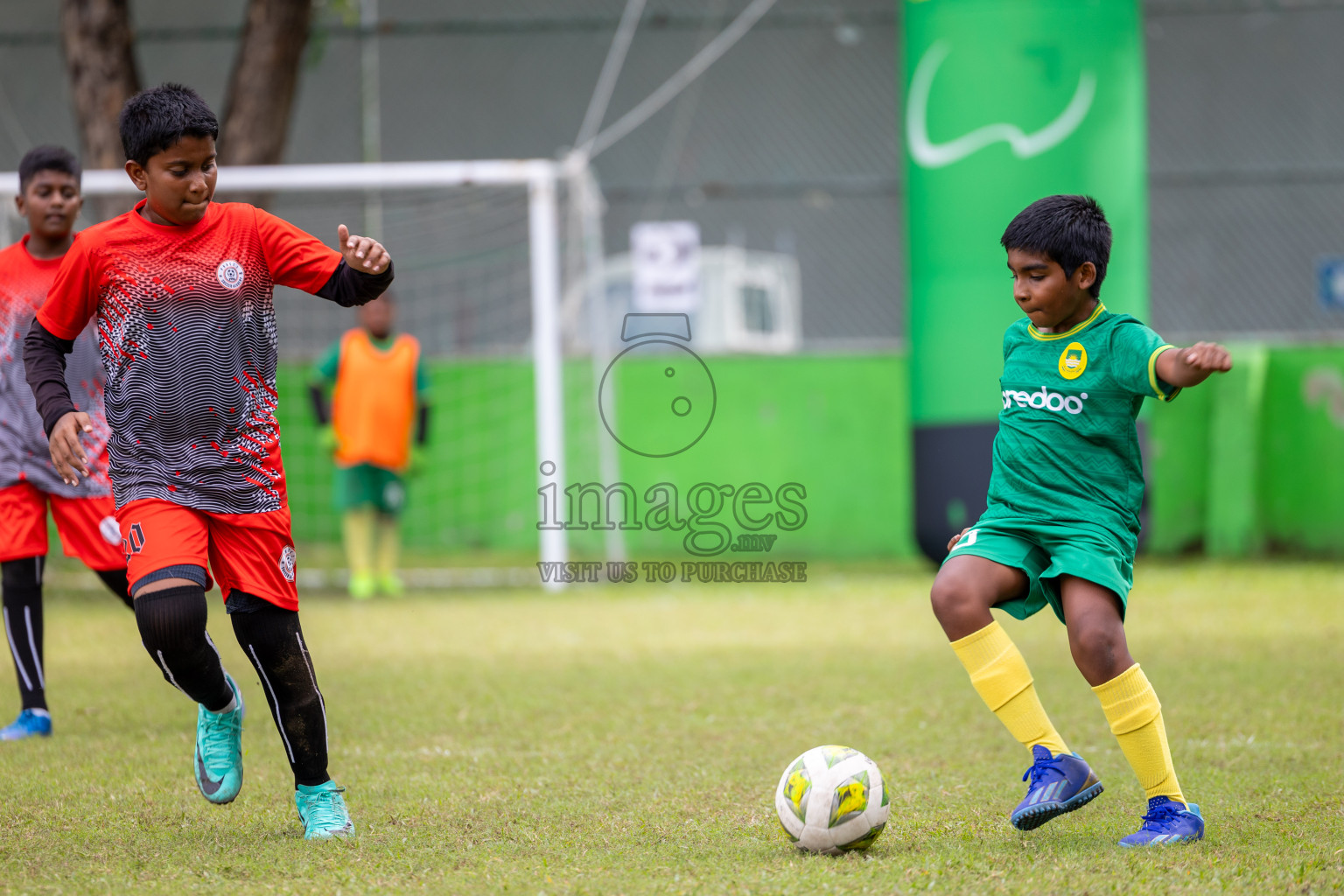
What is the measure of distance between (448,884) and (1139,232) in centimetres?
732

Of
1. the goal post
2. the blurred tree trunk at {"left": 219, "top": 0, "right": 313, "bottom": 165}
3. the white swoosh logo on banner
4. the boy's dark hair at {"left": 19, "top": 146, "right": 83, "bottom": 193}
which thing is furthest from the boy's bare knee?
the blurred tree trunk at {"left": 219, "top": 0, "right": 313, "bottom": 165}

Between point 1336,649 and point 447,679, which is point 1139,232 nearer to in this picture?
point 1336,649

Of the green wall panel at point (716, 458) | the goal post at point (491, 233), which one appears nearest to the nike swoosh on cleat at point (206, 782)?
the goal post at point (491, 233)

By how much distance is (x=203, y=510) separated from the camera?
3.23 metres

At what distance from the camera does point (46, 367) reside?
3332 millimetres

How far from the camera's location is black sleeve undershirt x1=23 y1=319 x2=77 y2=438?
3.27m

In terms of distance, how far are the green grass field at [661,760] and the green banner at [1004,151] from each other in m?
1.92

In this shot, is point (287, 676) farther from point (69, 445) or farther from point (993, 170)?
point (993, 170)

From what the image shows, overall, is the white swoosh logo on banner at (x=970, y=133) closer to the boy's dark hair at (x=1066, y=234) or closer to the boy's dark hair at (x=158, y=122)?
the boy's dark hair at (x=1066, y=234)

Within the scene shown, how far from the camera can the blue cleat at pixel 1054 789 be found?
307 cm

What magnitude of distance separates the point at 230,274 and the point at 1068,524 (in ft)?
7.00

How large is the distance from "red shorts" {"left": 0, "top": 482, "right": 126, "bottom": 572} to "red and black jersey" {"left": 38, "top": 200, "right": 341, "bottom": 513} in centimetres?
167

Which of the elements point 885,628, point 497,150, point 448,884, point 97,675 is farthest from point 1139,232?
point 497,150

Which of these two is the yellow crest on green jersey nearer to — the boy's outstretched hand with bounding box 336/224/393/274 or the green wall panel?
the boy's outstretched hand with bounding box 336/224/393/274
